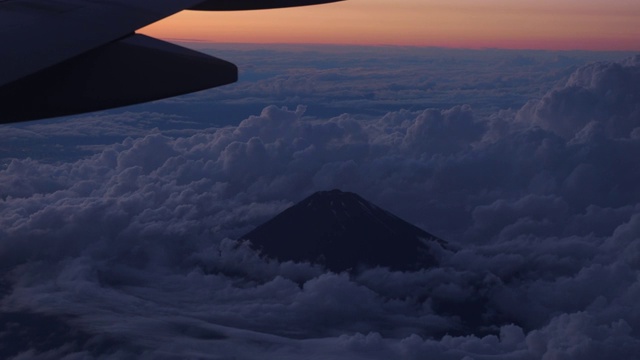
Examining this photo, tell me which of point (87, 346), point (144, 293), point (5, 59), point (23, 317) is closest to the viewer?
point (5, 59)

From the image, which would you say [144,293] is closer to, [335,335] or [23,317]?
[23,317]

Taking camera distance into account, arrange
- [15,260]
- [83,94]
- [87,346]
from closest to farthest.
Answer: [83,94]
[87,346]
[15,260]

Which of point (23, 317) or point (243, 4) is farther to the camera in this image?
point (23, 317)

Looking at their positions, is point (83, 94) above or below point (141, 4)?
below

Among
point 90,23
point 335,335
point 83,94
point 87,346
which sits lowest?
point 335,335

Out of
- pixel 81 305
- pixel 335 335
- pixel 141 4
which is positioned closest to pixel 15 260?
pixel 81 305

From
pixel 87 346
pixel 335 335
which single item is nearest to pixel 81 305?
pixel 87 346

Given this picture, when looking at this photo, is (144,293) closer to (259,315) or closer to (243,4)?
(259,315)
